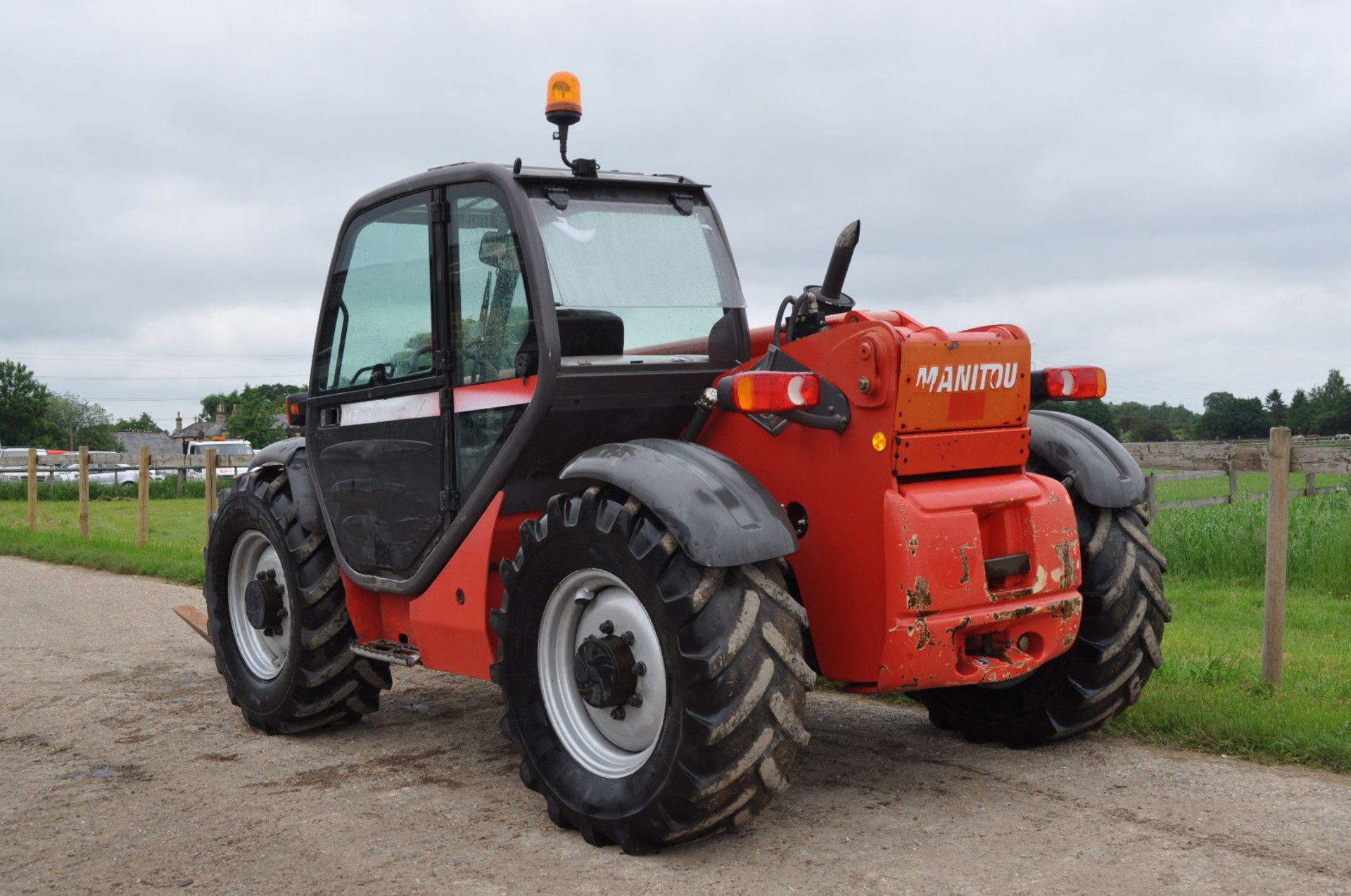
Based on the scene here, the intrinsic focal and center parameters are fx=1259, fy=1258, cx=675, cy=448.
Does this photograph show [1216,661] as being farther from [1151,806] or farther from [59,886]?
[59,886]

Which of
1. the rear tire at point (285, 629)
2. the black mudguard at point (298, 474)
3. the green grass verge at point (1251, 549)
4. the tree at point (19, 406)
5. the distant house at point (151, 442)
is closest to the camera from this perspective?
the rear tire at point (285, 629)

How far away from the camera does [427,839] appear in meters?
4.17

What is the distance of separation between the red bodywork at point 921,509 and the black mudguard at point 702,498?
31 cm

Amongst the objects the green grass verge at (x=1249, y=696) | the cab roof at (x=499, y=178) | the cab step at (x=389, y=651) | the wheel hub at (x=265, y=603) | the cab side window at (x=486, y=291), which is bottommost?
the green grass verge at (x=1249, y=696)

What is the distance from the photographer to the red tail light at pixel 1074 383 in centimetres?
482

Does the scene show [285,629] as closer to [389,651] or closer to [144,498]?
[389,651]

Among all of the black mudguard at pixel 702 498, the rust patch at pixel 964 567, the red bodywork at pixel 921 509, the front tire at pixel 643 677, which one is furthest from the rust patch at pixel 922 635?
the black mudguard at pixel 702 498

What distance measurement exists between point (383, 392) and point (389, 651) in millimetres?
1113

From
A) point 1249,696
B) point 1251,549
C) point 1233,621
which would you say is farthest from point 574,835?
point 1251,549

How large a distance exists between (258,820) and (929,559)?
2.53 m

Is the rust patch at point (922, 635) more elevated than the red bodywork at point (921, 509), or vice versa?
the red bodywork at point (921, 509)

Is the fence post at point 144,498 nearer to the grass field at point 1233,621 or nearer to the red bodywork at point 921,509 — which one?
the grass field at point 1233,621

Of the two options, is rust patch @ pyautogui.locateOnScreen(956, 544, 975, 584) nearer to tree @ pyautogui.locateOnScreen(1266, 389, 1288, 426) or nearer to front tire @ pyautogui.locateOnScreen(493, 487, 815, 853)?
front tire @ pyautogui.locateOnScreen(493, 487, 815, 853)

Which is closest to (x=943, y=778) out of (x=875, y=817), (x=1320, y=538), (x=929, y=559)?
(x=875, y=817)
